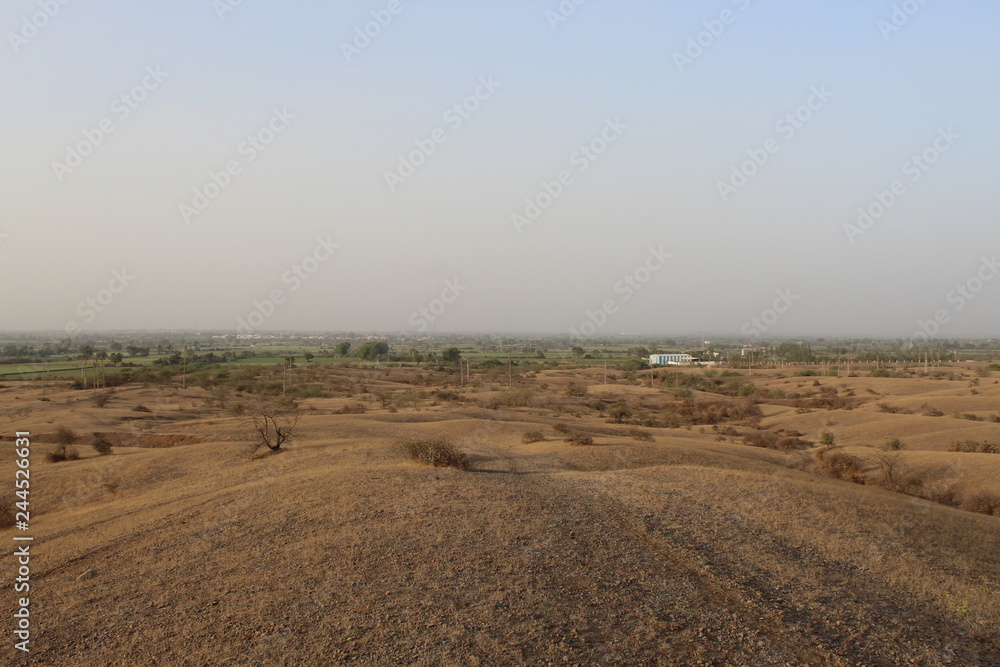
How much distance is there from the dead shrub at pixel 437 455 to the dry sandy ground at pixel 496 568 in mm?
492

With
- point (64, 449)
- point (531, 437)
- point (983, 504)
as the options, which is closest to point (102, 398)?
point (64, 449)

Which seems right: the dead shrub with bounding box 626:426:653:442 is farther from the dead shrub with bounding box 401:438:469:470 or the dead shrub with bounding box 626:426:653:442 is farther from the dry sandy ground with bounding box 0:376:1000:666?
the dead shrub with bounding box 401:438:469:470

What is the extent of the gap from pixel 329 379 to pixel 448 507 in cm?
4925

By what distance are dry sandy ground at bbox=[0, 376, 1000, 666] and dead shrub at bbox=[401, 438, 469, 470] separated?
492mm

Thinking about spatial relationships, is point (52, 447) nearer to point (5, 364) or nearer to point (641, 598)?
point (641, 598)

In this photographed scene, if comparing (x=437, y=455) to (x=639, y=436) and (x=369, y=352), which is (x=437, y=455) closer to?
(x=639, y=436)

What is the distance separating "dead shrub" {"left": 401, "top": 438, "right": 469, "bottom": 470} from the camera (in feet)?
48.4

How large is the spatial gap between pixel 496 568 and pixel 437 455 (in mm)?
6591

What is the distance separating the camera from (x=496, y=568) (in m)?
8.34

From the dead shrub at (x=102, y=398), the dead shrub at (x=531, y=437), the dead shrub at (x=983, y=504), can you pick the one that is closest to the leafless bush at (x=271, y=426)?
the dead shrub at (x=531, y=437)

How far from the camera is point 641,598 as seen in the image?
24.7 feet

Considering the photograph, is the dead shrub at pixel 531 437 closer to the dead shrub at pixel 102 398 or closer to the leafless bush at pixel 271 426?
the leafless bush at pixel 271 426

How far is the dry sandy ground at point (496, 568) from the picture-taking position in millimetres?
6473

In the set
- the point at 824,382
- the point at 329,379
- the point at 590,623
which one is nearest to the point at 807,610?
the point at 590,623
